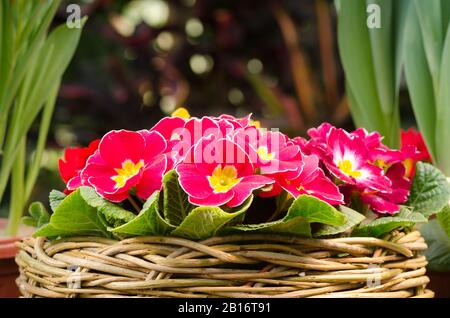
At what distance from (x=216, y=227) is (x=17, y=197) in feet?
1.34

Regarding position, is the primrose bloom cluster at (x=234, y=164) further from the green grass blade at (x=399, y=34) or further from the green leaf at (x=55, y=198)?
the green grass blade at (x=399, y=34)

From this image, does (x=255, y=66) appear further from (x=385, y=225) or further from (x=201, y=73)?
(x=385, y=225)

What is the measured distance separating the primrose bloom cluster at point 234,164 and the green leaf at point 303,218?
0.02m

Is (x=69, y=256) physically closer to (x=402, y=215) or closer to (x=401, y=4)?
(x=402, y=215)

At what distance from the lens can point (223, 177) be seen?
41 cm

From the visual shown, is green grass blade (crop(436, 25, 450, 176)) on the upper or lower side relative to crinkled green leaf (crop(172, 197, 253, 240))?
upper

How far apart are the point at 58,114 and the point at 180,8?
36 centimetres

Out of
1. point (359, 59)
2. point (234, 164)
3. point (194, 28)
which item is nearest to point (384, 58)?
point (359, 59)

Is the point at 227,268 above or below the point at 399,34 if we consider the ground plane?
below

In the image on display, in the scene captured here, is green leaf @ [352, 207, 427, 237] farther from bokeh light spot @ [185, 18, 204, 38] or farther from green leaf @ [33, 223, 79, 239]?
bokeh light spot @ [185, 18, 204, 38]

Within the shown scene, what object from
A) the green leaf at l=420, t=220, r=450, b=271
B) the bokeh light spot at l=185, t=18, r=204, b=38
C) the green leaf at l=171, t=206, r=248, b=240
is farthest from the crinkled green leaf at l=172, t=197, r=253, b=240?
the bokeh light spot at l=185, t=18, r=204, b=38

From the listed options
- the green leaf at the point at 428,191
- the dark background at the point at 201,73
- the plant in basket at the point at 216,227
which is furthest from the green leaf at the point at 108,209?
the dark background at the point at 201,73

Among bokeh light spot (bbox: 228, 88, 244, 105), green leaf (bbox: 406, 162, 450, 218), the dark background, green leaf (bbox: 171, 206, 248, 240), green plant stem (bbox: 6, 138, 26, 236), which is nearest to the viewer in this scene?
green leaf (bbox: 171, 206, 248, 240)

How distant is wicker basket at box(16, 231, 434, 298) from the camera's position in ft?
1.26
